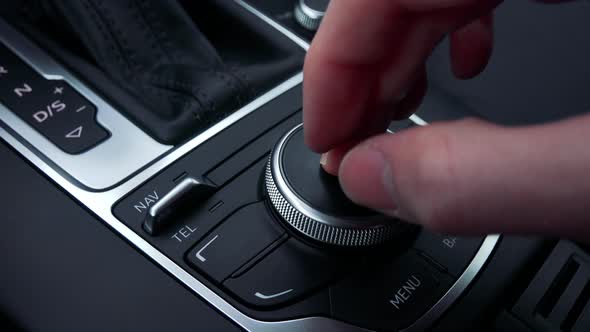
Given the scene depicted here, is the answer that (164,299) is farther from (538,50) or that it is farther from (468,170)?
(538,50)

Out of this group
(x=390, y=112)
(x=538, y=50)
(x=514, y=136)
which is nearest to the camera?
(x=514, y=136)

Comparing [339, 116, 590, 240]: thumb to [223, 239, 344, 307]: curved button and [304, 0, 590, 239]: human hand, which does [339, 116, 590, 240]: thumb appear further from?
[223, 239, 344, 307]: curved button

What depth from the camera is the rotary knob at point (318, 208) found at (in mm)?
380

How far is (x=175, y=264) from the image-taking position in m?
0.38

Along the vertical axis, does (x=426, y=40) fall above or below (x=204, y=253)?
above

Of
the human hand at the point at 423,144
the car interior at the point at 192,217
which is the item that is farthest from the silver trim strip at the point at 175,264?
the human hand at the point at 423,144

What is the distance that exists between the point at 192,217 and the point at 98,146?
0.30ft

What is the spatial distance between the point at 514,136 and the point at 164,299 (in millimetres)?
224

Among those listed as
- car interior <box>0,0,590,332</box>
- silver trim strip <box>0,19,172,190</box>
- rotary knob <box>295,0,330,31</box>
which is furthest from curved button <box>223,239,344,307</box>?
rotary knob <box>295,0,330,31</box>

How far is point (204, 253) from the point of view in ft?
1.28

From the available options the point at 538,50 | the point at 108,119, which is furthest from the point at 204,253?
the point at 538,50

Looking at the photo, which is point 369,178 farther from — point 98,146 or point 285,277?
point 98,146

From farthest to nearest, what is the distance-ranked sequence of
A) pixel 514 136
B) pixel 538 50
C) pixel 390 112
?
pixel 538 50 < pixel 390 112 < pixel 514 136

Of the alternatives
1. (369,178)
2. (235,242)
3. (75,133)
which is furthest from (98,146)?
(369,178)
